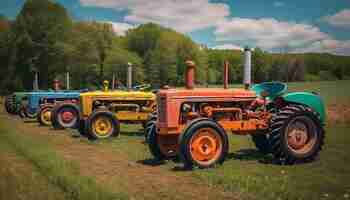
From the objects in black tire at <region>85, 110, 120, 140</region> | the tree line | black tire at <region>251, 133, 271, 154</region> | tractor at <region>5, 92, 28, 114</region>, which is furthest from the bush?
black tire at <region>251, 133, 271, 154</region>

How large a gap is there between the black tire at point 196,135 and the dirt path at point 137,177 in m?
0.29

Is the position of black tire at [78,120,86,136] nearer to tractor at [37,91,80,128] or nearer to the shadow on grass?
tractor at [37,91,80,128]

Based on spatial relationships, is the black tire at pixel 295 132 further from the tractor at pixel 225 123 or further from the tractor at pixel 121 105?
the tractor at pixel 121 105

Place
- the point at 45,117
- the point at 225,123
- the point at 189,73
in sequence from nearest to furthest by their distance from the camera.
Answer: the point at 189,73, the point at 225,123, the point at 45,117

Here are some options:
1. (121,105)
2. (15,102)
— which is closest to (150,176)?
(121,105)

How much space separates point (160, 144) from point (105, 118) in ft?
13.1

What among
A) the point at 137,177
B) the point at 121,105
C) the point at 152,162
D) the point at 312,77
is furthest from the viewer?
the point at 312,77

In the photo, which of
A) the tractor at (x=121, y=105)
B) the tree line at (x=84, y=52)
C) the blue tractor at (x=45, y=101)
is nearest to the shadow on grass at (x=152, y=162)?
the tractor at (x=121, y=105)

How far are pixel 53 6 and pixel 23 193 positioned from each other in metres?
40.1

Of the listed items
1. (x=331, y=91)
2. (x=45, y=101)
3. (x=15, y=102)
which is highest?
(x=331, y=91)

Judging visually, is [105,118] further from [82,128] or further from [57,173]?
[57,173]

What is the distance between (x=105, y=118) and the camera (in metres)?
11.3

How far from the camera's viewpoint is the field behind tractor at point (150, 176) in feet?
16.8

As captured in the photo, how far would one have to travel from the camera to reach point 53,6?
42250 mm
